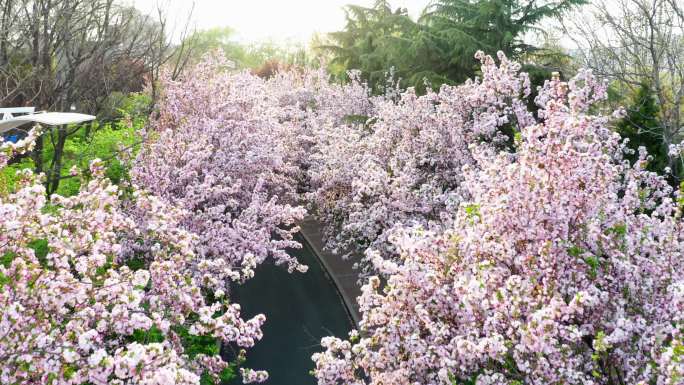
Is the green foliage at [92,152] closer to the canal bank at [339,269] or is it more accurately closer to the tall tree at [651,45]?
the canal bank at [339,269]

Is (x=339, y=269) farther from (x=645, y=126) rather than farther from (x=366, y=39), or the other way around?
(x=366, y=39)

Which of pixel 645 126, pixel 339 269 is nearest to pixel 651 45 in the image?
pixel 645 126

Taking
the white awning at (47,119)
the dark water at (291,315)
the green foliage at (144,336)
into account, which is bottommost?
the dark water at (291,315)

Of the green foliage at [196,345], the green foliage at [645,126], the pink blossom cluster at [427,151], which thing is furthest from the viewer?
the green foliage at [645,126]

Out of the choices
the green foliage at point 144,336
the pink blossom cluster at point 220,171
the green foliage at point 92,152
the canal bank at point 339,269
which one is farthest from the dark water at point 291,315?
the green foliage at point 92,152

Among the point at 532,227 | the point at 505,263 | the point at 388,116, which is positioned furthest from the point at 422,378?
the point at 388,116

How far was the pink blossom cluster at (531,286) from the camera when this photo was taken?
4734 mm

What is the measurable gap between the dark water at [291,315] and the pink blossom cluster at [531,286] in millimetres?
4274

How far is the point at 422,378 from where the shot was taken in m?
5.44

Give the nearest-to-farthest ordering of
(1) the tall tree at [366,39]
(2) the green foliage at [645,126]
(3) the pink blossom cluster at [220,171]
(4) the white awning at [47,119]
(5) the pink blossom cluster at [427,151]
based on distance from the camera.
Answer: (4) the white awning at [47,119] < (3) the pink blossom cluster at [220,171] < (5) the pink blossom cluster at [427,151] < (2) the green foliage at [645,126] < (1) the tall tree at [366,39]

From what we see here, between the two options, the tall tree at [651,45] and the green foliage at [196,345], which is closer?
the green foliage at [196,345]

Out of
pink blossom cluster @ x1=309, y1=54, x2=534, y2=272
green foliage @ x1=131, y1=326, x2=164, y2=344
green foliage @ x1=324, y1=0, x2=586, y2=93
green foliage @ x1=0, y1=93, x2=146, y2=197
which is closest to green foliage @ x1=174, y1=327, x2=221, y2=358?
green foliage @ x1=131, y1=326, x2=164, y2=344

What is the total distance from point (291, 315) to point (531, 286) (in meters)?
8.68

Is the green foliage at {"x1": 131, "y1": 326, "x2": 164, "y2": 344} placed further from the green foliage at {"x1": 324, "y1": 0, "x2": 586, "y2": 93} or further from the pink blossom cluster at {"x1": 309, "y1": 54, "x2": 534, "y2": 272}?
the green foliage at {"x1": 324, "y1": 0, "x2": 586, "y2": 93}
